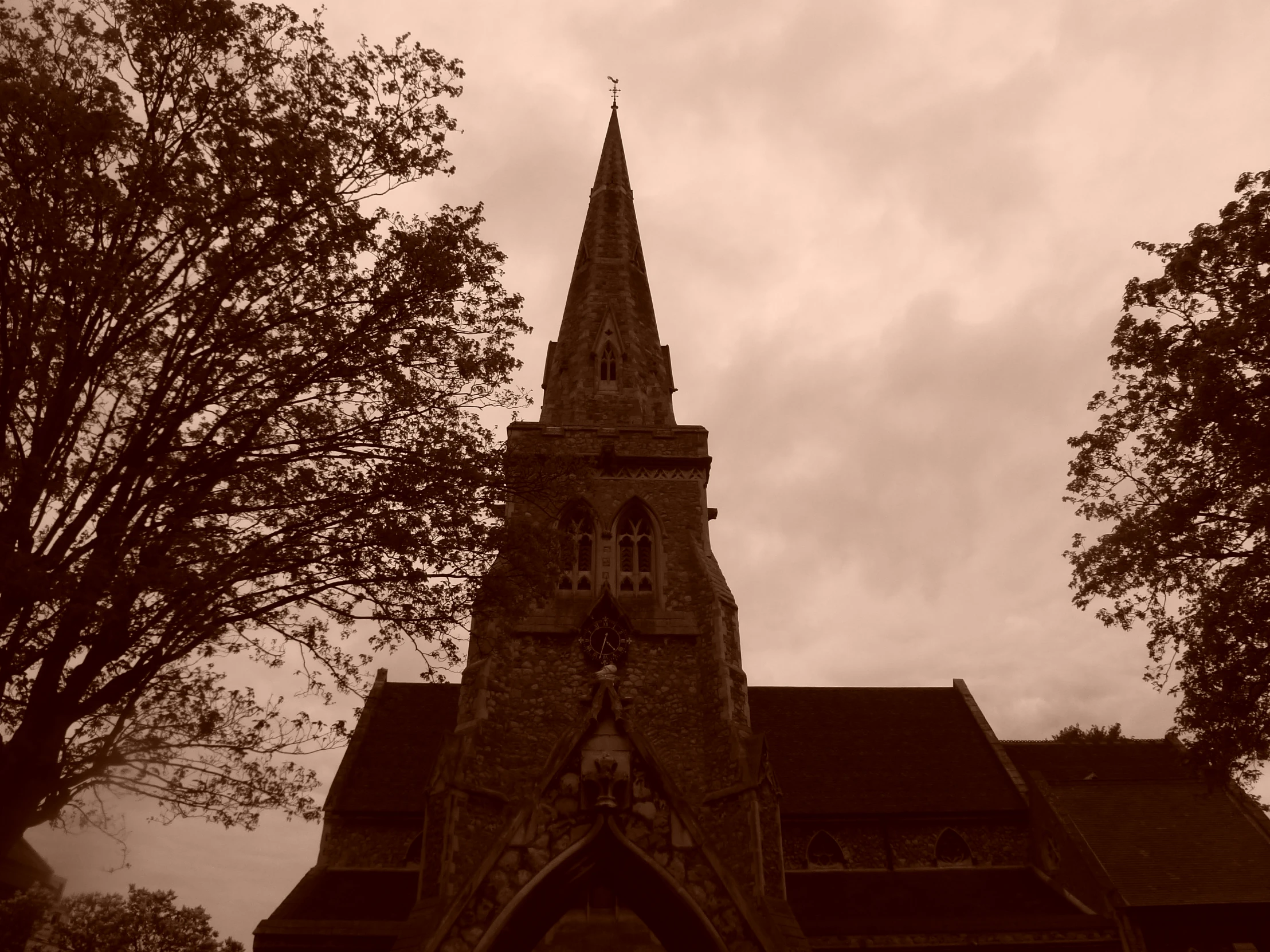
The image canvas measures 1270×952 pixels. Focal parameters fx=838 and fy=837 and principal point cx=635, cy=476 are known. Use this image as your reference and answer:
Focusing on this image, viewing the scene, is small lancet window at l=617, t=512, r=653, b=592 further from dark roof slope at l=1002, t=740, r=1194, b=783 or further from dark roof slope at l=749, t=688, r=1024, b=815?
dark roof slope at l=1002, t=740, r=1194, b=783

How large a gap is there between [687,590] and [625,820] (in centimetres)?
1224

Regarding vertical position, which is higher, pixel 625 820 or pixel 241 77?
pixel 241 77

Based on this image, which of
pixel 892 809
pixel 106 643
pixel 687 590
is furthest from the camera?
pixel 892 809

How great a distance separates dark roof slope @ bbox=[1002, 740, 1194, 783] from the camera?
22.2m

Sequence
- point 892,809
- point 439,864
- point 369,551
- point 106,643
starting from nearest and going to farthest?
point 106,643 < point 369,551 < point 439,864 < point 892,809

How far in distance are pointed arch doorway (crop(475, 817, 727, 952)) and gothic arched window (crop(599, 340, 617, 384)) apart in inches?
712

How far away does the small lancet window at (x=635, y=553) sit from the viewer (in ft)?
60.2

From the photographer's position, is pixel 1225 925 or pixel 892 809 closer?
pixel 1225 925

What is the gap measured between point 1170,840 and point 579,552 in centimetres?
1496

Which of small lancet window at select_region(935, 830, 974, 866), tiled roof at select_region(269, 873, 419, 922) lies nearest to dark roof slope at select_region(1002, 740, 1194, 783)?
small lancet window at select_region(935, 830, 974, 866)

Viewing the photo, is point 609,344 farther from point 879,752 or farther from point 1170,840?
point 1170,840

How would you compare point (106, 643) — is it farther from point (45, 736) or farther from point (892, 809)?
point (892, 809)

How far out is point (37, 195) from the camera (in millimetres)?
6844

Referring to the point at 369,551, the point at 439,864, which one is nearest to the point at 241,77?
the point at 369,551
